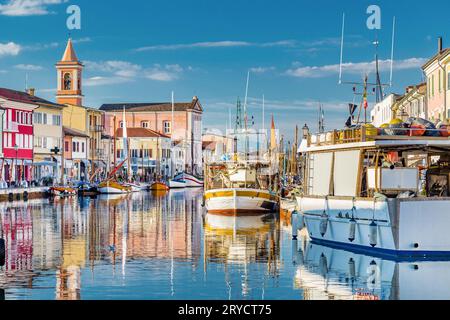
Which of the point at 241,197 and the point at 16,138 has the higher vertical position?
the point at 16,138

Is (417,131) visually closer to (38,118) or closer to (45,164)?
(45,164)

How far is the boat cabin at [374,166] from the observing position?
107 feet

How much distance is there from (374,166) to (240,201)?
2966cm

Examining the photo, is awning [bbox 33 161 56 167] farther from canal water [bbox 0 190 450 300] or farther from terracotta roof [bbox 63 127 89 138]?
canal water [bbox 0 190 450 300]

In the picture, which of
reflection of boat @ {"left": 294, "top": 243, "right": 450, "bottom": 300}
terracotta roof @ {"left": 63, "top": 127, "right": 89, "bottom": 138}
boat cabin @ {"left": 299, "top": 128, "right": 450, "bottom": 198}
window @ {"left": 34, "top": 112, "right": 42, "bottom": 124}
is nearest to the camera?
reflection of boat @ {"left": 294, "top": 243, "right": 450, "bottom": 300}

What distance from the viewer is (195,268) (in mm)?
29641

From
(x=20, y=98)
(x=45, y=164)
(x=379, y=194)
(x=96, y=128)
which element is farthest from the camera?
(x=96, y=128)

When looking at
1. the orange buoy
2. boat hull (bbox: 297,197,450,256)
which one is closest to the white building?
the orange buoy

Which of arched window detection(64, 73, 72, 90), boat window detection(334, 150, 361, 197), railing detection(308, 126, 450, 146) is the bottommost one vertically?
boat window detection(334, 150, 361, 197)

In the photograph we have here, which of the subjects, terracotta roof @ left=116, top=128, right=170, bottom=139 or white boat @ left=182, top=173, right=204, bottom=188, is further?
terracotta roof @ left=116, top=128, right=170, bottom=139

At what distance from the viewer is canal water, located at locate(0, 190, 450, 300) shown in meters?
24.2

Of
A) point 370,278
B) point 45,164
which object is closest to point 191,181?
point 45,164

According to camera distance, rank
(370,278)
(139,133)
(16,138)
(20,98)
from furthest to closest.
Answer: (139,133), (20,98), (16,138), (370,278)
